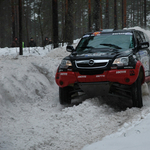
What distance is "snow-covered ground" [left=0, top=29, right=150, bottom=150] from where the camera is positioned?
13.9 feet

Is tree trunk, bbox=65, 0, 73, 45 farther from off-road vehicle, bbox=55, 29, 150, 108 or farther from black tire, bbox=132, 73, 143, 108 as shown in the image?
black tire, bbox=132, 73, 143, 108

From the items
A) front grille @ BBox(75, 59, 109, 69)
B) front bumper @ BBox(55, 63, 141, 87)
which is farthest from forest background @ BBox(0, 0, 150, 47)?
front bumper @ BBox(55, 63, 141, 87)

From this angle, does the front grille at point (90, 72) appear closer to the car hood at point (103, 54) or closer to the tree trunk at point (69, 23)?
the car hood at point (103, 54)

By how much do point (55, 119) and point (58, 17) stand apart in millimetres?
40250

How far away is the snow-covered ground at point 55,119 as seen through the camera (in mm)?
4230

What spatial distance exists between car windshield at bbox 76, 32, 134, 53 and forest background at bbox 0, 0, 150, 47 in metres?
9.85

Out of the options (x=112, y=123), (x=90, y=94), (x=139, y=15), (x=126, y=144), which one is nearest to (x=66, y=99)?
(x=90, y=94)

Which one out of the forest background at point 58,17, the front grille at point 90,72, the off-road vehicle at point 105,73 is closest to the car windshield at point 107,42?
the off-road vehicle at point 105,73

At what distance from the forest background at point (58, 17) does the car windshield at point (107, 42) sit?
9850 millimetres

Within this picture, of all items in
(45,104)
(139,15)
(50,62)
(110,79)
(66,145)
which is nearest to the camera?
(66,145)

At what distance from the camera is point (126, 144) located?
3.67 metres

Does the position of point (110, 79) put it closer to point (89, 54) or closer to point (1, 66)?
point (89, 54)

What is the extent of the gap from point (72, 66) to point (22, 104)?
1.89 meters

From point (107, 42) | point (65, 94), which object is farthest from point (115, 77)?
point (107, 42)
